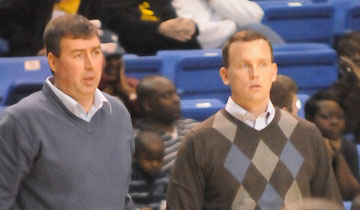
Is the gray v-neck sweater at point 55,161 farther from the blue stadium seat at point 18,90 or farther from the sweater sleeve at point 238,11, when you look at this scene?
the sweater sleeve at point 238,11

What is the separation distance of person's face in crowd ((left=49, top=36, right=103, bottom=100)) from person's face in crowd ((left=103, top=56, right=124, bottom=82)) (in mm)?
1759

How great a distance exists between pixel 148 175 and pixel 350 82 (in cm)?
156

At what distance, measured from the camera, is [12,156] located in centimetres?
253

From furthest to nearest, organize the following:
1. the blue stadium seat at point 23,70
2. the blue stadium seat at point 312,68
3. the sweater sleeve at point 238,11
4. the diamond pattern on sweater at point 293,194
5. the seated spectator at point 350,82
A: the sweater sleeve at point 238,11 < the blue stadium seat at point 312,68 < the seated spectator at point 350,82 < the blue stadium seat at point 23,70 < the diamond pattern on sweater at point 293,194

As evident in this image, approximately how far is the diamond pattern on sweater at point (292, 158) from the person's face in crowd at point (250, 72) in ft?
0.49

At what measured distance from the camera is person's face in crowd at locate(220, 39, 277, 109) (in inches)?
106

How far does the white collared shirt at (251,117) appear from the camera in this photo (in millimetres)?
2689

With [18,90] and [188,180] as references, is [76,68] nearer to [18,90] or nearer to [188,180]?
[188,180]

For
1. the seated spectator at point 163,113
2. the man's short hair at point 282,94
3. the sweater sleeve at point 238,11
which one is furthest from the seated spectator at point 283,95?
the sweater sleeve at point 238,11

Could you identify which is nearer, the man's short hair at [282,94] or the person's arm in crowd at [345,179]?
the man's short hair at [282,94]

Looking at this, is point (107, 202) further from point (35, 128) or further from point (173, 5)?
point (173, 5)

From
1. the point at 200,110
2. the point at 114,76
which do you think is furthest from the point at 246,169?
the point at 114,76

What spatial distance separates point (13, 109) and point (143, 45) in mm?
2835

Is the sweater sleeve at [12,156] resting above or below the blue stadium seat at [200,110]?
above
